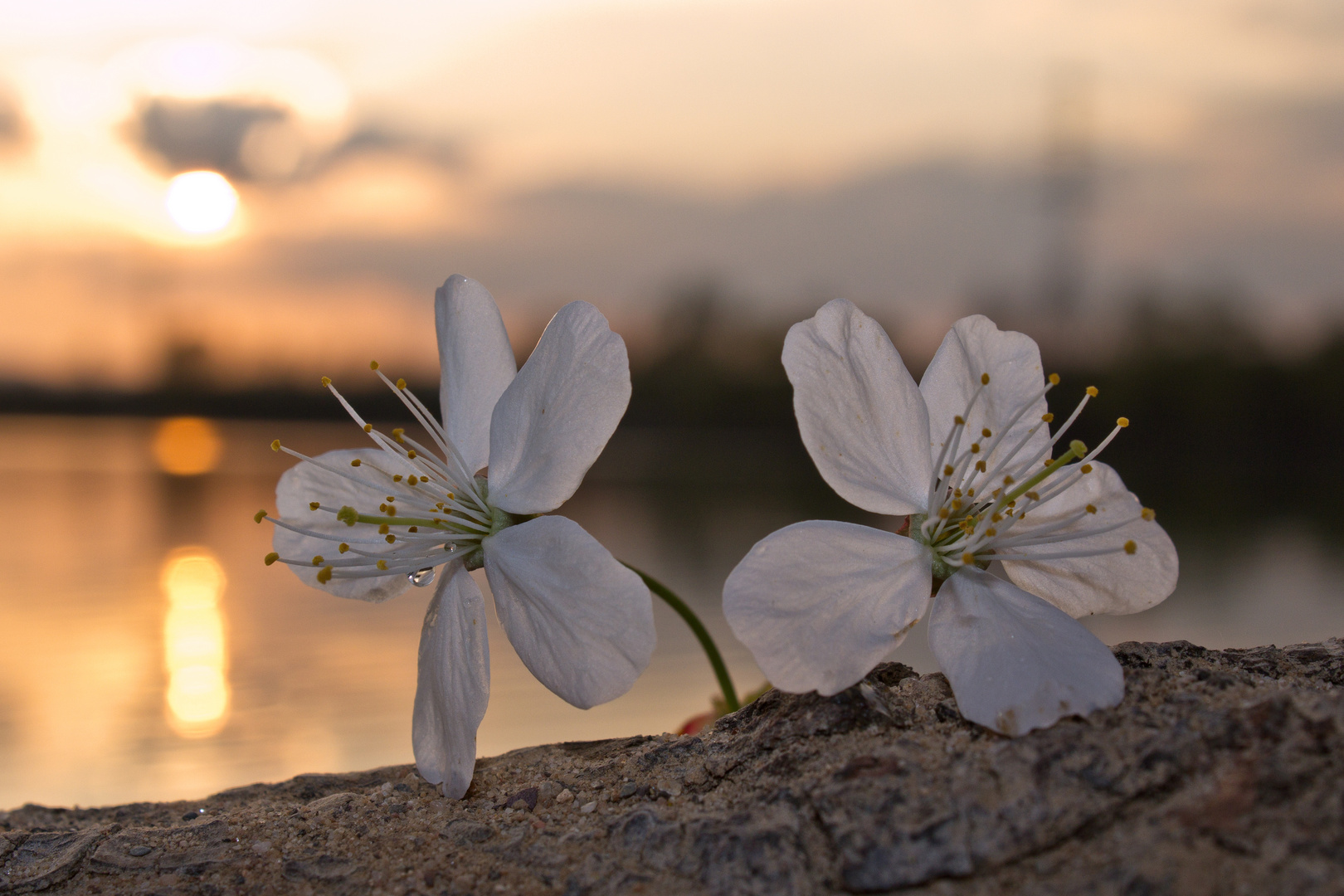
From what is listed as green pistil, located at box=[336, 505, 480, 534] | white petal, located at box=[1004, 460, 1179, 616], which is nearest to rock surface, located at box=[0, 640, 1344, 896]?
white petal, located at box=[1004, 460, 1179, 616]

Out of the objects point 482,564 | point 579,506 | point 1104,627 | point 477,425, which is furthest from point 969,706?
point 579,506

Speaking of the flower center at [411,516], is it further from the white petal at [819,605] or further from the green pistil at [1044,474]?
the green pistil at [1044,474]

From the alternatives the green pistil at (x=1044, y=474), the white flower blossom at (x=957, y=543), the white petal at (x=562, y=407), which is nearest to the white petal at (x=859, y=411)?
the white flower blossom at (x=957, y=543)

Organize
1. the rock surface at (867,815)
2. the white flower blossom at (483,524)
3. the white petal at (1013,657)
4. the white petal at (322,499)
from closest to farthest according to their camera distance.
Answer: the rock surface at (867,815), the white petal at (1013,657), the white flower blossom at (483,524), the white petal at (322,499)

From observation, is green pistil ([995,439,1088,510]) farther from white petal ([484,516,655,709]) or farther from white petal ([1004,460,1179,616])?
white petal ([484,516,655,709])

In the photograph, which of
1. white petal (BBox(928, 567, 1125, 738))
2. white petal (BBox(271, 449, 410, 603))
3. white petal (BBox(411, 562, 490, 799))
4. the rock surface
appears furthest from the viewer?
white petal (BBox(271, 449, 410, 603))

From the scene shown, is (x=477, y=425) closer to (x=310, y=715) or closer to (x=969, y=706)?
(x=969, y=706)

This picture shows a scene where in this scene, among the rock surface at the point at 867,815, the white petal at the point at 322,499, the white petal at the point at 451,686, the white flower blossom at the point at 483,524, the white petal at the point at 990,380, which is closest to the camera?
the rock surface at the point at 867,815
